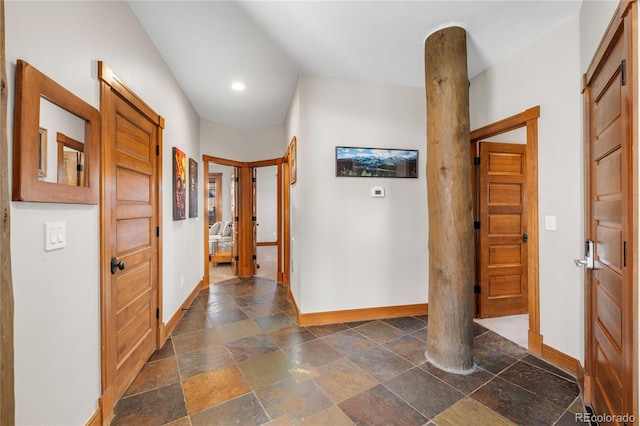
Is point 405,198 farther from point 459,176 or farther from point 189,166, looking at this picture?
point 189,166

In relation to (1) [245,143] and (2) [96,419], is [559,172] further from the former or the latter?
(1) [245,143]

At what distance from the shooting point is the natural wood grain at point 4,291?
782 millimetres

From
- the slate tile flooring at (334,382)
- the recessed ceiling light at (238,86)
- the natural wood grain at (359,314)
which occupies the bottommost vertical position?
the slate tile flooring at (334,382)

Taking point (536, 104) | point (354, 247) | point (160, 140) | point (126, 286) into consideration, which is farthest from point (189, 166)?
point (536, 104)

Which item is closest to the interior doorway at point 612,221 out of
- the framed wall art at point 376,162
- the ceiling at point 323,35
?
the ceiling at point 323,35

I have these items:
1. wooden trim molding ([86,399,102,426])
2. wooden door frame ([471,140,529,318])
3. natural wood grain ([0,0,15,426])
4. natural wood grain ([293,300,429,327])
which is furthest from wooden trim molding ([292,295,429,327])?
natural wood grain ([0,0,15,426])

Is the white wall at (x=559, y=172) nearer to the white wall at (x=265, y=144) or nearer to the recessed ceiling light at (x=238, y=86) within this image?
the recessed ceiling light at (x=238, y=86)

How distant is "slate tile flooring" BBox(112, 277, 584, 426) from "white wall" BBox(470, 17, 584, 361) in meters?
0.40

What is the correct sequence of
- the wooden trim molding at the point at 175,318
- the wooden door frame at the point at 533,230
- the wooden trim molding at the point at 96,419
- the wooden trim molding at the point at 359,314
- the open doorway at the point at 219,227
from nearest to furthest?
the wooden trim molding at the point at 96,419
the wooden door frame at the point at 533,230
the wooden trim molding at the point at 175,318
the wooden trim molding at the point at 359,314
the open doorway at the point at 219,227

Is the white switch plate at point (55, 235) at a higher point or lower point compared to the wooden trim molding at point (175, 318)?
higher

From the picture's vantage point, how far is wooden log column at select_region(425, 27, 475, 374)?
6.68 feet

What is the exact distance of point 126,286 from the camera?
1880mm

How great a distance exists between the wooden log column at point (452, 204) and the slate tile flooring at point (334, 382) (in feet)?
0.77

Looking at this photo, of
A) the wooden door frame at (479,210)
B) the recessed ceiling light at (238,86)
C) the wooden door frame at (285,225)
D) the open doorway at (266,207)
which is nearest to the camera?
the wooden door frame at (479,210)
